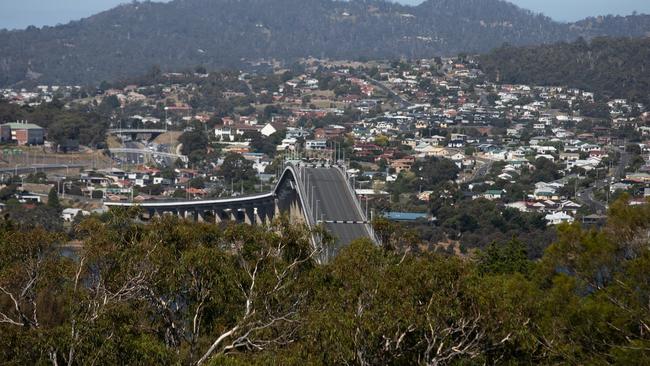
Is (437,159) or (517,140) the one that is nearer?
(437,159)

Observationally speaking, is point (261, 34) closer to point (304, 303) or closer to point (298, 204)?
point (298, 204)

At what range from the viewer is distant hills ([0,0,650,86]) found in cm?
14550

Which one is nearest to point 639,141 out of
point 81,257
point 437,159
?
point 437,159

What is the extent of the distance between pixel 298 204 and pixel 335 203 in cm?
307

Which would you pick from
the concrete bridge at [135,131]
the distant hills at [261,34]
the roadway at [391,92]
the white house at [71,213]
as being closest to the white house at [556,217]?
the white house at [71,213]

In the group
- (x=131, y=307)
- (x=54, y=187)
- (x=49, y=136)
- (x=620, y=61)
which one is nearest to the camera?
(x=131, y=307)

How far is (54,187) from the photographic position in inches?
2130

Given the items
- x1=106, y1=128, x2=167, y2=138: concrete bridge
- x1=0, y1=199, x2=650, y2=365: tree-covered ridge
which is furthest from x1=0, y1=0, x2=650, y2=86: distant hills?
x1=0, y1=199, x2=650, y2=365: tree-covered ridge

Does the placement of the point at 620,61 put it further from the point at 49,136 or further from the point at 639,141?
the point at 49,136

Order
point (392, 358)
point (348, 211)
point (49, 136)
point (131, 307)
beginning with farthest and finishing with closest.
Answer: point (49, 136) < point (348, 211) < point (131, 307) < point (392, 358)

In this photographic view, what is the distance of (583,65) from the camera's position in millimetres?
102500

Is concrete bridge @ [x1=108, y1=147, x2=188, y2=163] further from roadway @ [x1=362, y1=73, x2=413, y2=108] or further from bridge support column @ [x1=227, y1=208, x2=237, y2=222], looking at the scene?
roadway @ [x1=362, y1=73, x2=413, y2=108]

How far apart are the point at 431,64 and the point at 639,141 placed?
36.4 m

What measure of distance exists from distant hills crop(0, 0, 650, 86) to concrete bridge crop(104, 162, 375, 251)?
87.8m
